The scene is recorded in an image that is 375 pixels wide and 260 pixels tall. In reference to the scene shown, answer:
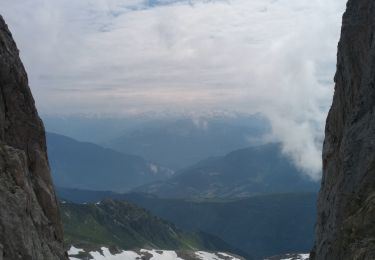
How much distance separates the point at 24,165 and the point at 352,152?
1000 inches

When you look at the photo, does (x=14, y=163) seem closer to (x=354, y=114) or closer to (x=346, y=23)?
(x=354, y=114)

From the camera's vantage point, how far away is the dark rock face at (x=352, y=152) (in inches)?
1232

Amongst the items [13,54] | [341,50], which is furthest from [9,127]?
[341,50]

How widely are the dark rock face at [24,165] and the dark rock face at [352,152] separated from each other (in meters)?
20.7

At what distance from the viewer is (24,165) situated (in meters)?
37.5

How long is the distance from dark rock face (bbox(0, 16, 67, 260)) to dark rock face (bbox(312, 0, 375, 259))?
20.7m

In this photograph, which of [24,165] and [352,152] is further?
[352,152]

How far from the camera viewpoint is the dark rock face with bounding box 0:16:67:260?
32.4 m

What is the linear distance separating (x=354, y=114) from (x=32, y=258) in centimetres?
2755

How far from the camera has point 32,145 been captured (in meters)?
43.8

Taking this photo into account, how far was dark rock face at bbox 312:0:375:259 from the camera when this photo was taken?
31297mm

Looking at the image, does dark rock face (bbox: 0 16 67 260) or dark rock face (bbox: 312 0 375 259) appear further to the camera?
dark rock face (bbox: 0 16 67 260)

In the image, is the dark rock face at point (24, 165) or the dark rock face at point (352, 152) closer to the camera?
the dark rock face at point (352, 152)

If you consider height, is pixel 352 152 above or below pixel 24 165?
above
